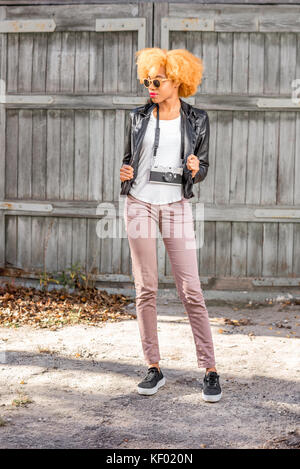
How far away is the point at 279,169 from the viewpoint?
6898 millimetres

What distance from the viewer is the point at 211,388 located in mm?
3912

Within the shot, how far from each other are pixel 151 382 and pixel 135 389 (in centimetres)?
15

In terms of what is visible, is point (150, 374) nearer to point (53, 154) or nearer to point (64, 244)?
point (64, 244)

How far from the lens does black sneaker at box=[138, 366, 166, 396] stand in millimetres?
3986

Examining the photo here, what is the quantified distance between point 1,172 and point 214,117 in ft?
8.34

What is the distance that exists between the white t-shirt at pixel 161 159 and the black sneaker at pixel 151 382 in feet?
3.72

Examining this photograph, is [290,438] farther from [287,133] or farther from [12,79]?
[12,79]

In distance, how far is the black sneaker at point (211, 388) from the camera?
388 centimetres

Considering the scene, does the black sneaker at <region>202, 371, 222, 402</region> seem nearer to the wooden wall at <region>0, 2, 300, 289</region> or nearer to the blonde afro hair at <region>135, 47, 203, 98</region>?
the blonde afro hair at <region>135, 47, 203, 98</region>

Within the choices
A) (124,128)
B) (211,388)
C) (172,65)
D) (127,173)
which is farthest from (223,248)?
(172,65)

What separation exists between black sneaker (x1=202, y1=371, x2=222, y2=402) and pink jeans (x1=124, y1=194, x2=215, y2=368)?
7 centimetres

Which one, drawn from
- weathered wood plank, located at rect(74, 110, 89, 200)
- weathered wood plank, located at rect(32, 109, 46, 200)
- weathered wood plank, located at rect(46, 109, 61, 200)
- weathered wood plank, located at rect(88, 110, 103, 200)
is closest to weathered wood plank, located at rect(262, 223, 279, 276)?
weathered wood plank, located at rect(88, 110, 103, 200)

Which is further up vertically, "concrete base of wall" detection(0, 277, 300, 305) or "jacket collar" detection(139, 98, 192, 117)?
"jacket collar" detection(139, 98, 192, 117)
